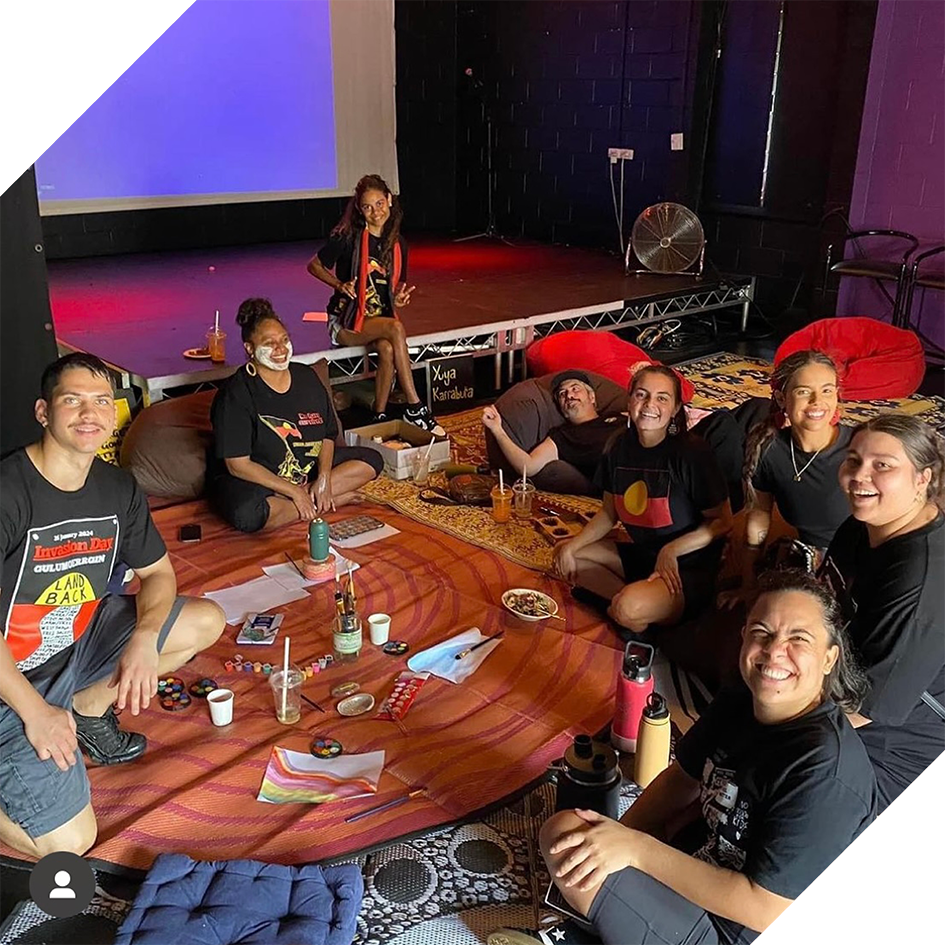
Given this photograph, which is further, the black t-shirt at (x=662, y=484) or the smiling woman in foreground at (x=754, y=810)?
the black t-shirt at (x=662, y=484)

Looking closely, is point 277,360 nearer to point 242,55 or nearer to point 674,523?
point 674,523

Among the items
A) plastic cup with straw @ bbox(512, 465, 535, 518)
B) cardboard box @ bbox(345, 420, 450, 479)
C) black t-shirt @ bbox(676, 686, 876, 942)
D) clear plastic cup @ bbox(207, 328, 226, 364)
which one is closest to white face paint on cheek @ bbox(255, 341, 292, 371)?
cardboard box @ bbox(345, 420, 450, 479)

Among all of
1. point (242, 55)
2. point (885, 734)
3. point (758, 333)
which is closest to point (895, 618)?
point (885, 734)

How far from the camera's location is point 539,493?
426cm

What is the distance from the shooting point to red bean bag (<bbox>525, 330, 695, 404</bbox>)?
5.04 m

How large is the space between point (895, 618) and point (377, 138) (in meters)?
8.47

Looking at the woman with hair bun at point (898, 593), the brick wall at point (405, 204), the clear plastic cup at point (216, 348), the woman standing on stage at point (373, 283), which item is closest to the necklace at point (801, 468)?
the woman with hair bun at point (898, 593)

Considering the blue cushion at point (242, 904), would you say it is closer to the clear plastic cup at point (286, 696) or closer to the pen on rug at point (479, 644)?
the clear plastic cup at point (286, 696)

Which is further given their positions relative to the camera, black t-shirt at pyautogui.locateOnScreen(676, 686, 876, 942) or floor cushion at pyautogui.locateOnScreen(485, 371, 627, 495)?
floor cushion at pyautogui.locateOnScreen(485, 371, 627, 495)

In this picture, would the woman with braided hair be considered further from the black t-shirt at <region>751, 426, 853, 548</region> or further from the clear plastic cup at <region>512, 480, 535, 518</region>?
the clear plastic cup at <region>512, 480, 535, 518</region>

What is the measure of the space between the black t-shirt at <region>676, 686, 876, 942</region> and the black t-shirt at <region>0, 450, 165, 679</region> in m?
1.51

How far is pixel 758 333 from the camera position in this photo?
294 inches

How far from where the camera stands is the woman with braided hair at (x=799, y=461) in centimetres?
278

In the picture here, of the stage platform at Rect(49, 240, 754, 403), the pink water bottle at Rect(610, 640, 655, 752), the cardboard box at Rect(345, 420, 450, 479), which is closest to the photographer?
the pink water bottle at Rect(610, 640, 655, 752)
